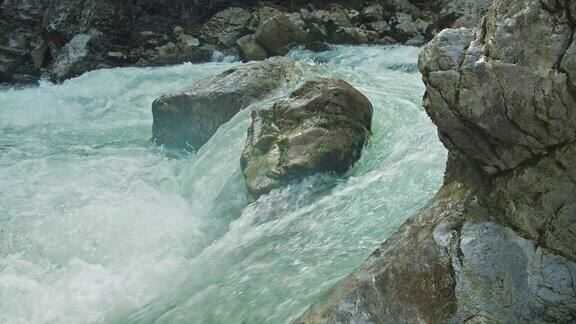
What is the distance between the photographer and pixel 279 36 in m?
16.5

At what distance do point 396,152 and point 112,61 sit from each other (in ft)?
51.1

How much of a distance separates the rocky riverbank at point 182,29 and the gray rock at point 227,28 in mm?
36

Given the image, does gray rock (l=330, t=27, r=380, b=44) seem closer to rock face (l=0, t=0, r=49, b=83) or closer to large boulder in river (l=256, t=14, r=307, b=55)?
large boulder in river (l=256, t=14, r=307, b=55)

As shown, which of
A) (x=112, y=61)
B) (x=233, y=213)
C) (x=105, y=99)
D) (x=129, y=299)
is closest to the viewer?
(x=129, y=299)

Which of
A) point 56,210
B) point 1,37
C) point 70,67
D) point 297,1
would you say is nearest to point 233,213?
point 56,210

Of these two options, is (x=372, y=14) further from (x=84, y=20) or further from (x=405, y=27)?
(x=84, y=20)

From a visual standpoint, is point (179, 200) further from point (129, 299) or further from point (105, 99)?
point (105, 99)

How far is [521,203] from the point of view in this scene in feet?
9.89

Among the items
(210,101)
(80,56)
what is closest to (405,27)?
(210,101)

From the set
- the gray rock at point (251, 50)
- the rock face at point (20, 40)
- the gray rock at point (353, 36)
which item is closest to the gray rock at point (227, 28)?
the gray rock at point (251, 50)

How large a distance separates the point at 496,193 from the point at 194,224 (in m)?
4.77

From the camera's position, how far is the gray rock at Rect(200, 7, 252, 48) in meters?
20.2

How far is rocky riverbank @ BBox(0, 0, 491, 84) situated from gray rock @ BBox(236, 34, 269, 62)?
0.03 metres

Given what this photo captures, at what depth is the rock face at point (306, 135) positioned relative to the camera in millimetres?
6812
